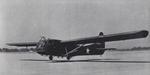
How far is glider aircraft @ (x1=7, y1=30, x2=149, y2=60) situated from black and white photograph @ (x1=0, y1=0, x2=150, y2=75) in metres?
0.01

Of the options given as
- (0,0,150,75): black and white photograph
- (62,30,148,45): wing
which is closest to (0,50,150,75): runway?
(0,0,150,75): black and white photograph

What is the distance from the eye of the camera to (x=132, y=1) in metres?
2.68

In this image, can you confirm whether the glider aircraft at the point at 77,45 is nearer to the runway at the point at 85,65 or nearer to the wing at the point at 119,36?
the wing at the point at 119,36

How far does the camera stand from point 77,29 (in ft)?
8.86

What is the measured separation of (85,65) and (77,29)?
0.34 meters

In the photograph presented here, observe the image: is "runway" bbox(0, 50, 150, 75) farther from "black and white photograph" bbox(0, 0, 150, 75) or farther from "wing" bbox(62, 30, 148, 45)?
"wing" bbox(62, 30, 148, 45)

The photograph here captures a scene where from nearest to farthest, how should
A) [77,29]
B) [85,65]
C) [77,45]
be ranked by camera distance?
1. [77,29]
2. [85,65]
3. [77,45]

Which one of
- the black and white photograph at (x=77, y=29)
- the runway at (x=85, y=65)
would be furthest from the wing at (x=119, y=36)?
the runway at (x=85, y=65)

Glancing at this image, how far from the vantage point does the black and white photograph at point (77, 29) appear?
2684mm

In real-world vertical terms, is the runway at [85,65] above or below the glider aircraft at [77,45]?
below

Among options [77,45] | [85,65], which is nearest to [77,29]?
[85,65]

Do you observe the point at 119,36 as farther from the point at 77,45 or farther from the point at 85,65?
the point at 77,45

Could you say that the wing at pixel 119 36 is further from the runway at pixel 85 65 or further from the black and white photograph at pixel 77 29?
the runway at pixel 85 65

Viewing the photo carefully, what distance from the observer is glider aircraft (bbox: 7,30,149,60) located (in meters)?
2.74
